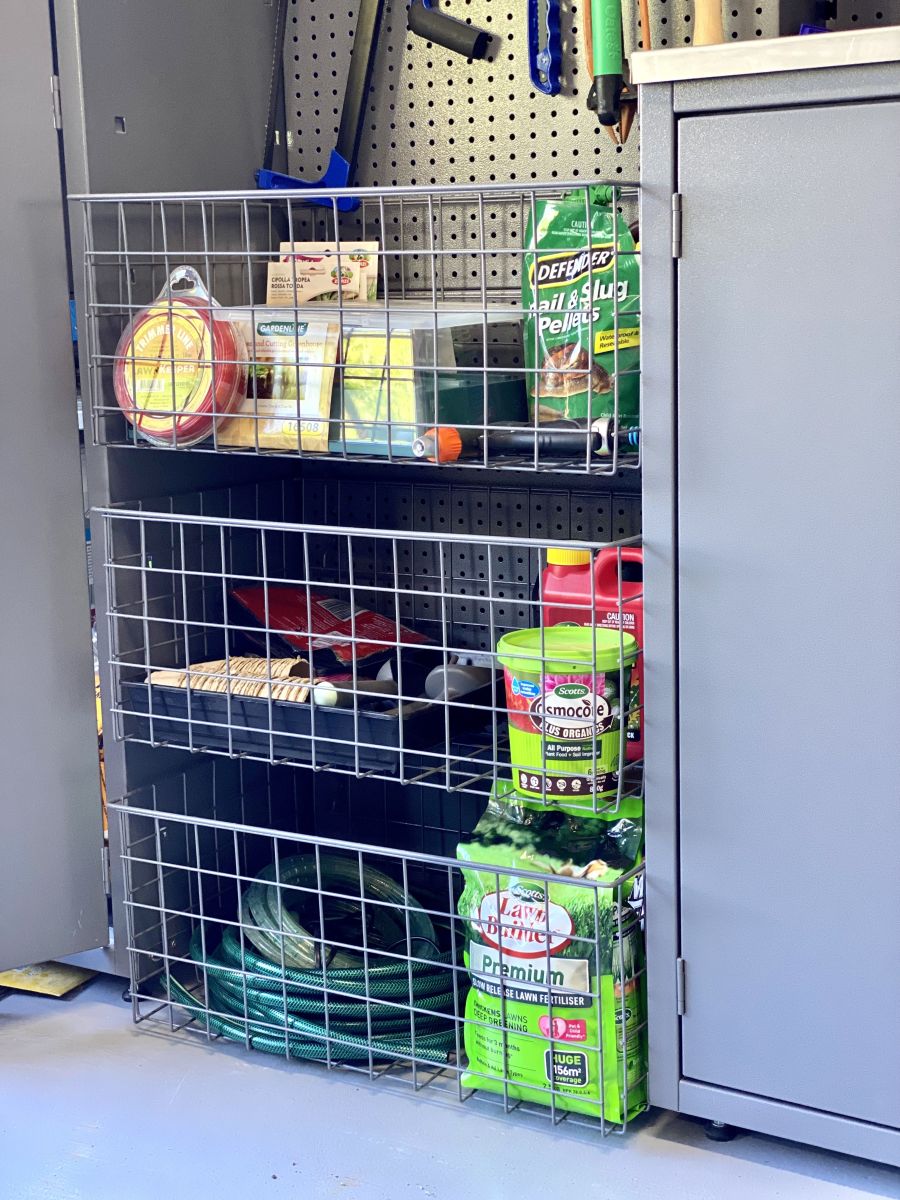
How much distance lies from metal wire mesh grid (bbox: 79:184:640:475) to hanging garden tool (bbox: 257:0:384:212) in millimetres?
47

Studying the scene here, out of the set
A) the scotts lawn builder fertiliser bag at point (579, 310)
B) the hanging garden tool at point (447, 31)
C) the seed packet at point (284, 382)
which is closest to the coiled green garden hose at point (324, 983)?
the seed packet at point (284, 382)

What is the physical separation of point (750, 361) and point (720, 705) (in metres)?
0.37

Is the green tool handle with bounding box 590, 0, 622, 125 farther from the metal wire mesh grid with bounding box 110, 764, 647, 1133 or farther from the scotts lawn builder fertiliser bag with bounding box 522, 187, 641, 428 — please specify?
the metal wire mesh grid with bounding box 110, 764, 647, 1133

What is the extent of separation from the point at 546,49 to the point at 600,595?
2.46 ft

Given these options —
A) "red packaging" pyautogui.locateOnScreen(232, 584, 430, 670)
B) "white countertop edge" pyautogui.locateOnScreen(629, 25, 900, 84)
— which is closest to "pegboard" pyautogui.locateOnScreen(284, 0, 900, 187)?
"white countertop edge" pyautogui.locateOnScreen(629, 25, 900, 84)

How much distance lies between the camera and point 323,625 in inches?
80.0

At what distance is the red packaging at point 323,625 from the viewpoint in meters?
1.95

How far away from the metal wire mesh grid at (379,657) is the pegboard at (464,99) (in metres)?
0.53

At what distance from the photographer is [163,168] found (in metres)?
1.98

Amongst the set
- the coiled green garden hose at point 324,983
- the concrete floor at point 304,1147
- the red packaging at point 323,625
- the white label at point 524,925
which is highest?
the red packaging at point 323,625

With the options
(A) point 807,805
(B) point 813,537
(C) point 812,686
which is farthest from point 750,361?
(A) point 807,805

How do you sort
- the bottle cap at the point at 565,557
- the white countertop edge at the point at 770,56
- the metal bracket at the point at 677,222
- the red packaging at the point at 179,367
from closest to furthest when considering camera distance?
the white countertop edge at the point at 770,56, the metal bracket at the point at 677,222, the bottle cap at the point at 565,557, the red packaging at the point at 179,367

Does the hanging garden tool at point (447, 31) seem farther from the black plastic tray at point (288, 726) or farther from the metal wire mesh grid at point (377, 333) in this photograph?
the black plastic tray at point (288, 726)

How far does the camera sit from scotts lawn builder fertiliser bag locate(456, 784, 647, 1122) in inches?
65.7
